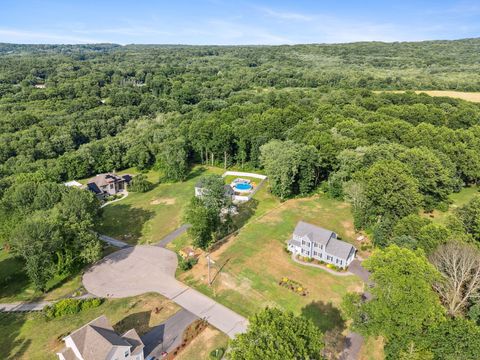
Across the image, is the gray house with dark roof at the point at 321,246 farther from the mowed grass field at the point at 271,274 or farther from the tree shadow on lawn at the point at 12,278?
the tree shadow on lawn at the point at 12,278

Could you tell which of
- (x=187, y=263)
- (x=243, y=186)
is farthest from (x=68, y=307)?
(x=243, y=186)

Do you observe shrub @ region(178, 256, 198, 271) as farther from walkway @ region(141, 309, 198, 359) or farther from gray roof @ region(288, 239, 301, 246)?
gray roof @ region(288, 239, 301, 246)

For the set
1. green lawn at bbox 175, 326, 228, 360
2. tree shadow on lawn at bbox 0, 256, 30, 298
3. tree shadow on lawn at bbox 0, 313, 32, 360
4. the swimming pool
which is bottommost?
tree shadow on lawn at bbox 0, 256, 30, 298

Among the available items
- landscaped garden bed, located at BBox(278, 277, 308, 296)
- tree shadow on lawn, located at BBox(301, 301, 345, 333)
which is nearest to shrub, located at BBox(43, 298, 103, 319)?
landscaped garden bed, located at BBox(278, 277, 308, 296)

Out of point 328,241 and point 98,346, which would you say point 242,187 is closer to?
point 328,241

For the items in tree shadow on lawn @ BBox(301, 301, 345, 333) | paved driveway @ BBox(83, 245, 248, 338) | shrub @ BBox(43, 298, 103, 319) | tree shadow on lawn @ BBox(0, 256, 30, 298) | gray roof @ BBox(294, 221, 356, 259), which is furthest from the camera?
gray roof @ BBox(294, 221, 356, 259)

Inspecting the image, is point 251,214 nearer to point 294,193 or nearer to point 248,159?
point 294,193

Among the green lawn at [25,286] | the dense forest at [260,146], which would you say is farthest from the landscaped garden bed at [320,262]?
the green lawn at [25,286]

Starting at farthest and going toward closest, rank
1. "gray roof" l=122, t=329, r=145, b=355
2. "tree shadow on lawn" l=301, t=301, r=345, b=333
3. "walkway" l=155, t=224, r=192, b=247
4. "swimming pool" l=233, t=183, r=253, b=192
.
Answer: "swimming pool" l=233, t=183, r=253, b=192, "walkway" l=155, t=224, r=192, b=247, "tree shadow on lawn" l=301, t=301, r=345, b=333, "gray roof" l=122, t=329, r=145, b=355
